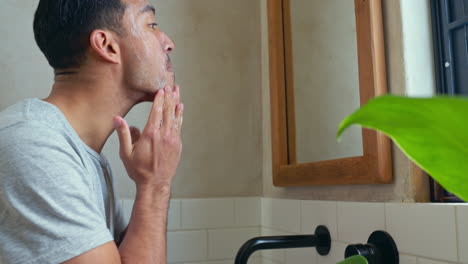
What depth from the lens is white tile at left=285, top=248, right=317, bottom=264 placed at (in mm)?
1151

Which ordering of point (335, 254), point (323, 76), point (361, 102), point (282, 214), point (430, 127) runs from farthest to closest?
point (282, 214)
point (323, 76)
point (335, 254)
point (361, 102)
point (430, 127)

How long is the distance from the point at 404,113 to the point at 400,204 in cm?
71

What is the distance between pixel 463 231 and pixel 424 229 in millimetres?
85

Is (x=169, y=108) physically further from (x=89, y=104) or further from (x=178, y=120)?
(x=89, y=104)

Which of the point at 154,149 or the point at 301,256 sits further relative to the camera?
the point at 301,256

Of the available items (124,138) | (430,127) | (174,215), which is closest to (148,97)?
(124,138)

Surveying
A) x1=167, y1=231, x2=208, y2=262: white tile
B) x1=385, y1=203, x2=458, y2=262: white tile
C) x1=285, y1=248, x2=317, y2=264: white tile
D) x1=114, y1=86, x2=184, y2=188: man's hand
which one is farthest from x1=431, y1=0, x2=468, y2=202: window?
x1=167, y1=231, x2=208, y2=262: white tile

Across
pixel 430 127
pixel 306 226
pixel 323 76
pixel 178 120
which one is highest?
pixel 323 76

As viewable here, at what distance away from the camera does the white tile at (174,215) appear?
1390mm

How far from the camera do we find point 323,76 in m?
1.12

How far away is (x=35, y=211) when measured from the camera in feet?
2.47

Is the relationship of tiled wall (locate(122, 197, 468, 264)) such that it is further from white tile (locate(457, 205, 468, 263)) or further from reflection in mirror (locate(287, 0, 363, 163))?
reflection in mirror (locate(287, 0, 363, 163))

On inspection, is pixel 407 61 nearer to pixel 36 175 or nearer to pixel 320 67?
pixel 320 67

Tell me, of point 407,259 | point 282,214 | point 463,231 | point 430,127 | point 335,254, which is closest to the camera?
point 430,127
